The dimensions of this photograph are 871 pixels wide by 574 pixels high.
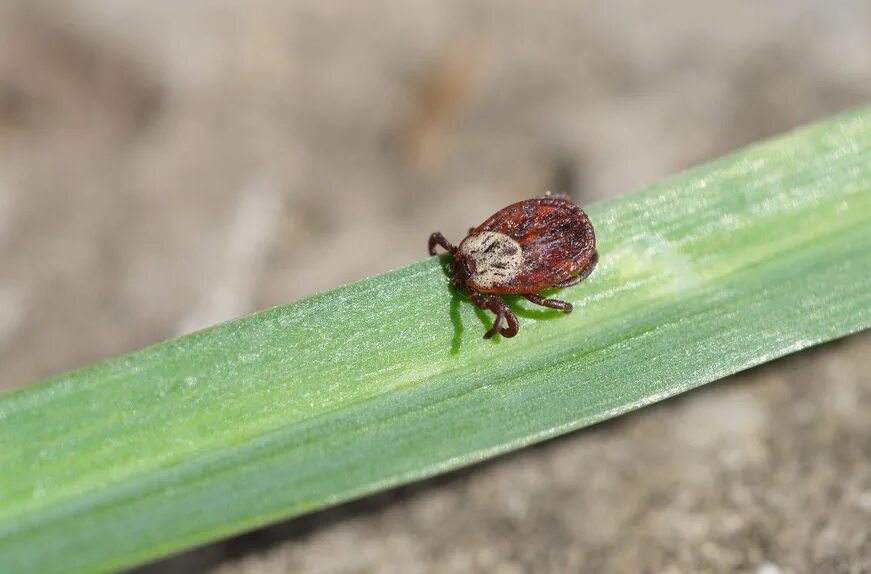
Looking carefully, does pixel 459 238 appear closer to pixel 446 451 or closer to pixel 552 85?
pixel 552 85

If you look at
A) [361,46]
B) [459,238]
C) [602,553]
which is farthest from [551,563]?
[361,46]

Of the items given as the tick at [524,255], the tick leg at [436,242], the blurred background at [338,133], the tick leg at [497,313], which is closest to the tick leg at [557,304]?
the tick at [524,255]

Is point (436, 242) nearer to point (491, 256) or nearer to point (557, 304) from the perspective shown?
point (491, 256)

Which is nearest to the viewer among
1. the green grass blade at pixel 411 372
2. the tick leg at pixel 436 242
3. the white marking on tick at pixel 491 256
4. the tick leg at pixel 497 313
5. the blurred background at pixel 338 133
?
the green grass blade at pixel 411 372

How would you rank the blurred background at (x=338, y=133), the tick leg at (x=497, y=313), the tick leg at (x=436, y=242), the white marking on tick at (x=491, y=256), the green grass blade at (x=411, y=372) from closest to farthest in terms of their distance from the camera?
the green grass blade at (x=411, y=372)
the tick leg at (x=497, y=313)
the white marking on tick at (x=491, y=256)
the tick leg at (x=436, y=242)
the blurred background at (x=338, y=133)

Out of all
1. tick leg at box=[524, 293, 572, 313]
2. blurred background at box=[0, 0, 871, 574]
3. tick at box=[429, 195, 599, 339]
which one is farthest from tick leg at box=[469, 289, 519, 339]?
blurred background at box=[0, 0, 871, 574]

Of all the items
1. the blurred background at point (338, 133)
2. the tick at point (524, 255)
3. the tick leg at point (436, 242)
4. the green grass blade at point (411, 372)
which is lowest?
the green grass blade at point (411, 372)

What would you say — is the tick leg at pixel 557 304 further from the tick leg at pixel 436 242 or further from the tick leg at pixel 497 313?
the tick leg at pixel 436 242

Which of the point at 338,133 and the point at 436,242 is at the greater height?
the point at 338,133

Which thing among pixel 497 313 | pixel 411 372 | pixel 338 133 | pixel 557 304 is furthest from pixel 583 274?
pixel 338 133
